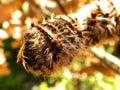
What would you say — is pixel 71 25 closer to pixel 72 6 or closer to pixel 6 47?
pixel 72 6

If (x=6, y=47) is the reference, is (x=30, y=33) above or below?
above

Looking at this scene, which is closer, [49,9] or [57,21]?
[57,21]

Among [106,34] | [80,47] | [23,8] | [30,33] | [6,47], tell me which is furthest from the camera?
[6,47]

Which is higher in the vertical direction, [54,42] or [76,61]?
[54,42]

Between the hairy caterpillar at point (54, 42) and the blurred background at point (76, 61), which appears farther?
the blurred background at point (76, 61)

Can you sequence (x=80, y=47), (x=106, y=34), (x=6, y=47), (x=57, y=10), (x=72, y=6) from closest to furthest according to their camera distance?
(x=80, y=47) < (x=106, y=34) < (x=72, y=6) < (x=57, y=10) < (x=6, y=47)

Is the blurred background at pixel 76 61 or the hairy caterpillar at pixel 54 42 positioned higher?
the hairy caterpillar at pixel 54 42

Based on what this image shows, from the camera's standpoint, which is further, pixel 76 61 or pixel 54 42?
pixel 76 61

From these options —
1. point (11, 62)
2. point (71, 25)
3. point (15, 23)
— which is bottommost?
point (11, 62)

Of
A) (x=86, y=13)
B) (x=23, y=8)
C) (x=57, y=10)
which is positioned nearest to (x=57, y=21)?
(x=86, y=13)

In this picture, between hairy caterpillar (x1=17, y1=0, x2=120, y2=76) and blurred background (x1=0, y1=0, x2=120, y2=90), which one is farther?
blurred background (x1=0, y1=0, x2=120, y2=90)

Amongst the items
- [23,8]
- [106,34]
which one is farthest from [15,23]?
[106,34]
